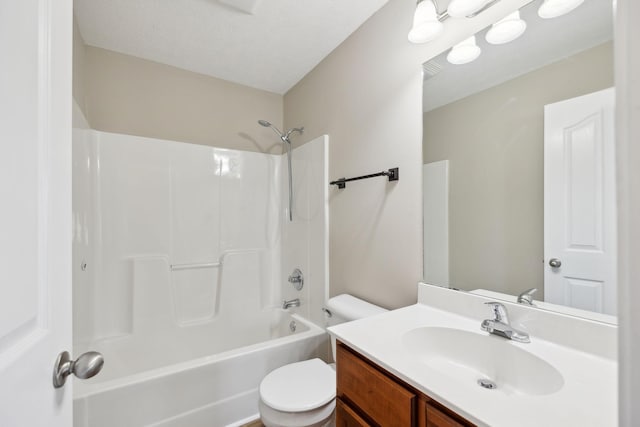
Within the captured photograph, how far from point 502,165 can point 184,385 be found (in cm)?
180

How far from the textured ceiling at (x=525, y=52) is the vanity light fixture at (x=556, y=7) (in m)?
0.01

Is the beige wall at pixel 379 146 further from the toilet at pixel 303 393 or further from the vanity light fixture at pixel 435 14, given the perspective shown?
the toilet at pixel 303 393

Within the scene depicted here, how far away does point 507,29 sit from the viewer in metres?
1.00

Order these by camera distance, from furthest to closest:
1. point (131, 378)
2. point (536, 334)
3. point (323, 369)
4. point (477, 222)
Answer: point (323, 369)
point (131, 378)
point (477, 222)
point (536, 334)

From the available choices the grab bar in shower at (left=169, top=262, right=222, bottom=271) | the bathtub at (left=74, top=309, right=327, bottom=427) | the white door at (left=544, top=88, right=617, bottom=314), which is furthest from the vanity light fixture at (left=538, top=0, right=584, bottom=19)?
the grab bar in shower at (left=169, top=262, right=222, bottom=271)

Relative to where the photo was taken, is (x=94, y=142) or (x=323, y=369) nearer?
(x=323, y=369)

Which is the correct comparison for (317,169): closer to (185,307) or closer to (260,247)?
(260,247)

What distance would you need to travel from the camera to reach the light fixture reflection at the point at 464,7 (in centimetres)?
98

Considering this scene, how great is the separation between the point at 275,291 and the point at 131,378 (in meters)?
1.25

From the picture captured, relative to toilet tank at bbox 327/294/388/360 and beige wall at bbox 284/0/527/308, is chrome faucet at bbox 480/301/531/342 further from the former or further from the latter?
toilet tank at bbox 327/294/388/360

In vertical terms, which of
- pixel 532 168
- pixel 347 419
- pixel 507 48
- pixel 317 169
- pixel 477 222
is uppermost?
pixel 507 48

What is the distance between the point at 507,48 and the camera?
1.02 metres

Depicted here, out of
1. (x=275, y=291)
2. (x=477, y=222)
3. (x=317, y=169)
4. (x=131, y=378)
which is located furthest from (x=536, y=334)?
(x=275, y=291)
